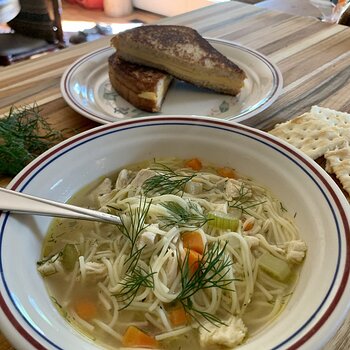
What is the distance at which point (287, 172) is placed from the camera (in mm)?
1403

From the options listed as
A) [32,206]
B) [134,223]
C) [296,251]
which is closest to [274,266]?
[296,251]

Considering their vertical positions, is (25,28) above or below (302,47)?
below

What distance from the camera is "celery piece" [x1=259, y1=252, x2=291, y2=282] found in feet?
4.04

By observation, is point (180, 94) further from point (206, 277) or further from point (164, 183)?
point (206, 277)

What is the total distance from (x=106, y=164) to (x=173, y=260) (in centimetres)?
49

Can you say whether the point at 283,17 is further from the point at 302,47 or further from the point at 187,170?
the point at 187,170

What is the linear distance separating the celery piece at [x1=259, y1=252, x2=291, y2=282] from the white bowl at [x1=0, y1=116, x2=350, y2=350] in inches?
2.5

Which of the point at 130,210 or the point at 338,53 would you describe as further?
the point at 338,53

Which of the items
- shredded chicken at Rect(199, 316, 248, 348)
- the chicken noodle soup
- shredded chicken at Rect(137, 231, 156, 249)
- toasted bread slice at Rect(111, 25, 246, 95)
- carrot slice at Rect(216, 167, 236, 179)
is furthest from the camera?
toasted bread slice at Rect(111, 25, 246, 95)

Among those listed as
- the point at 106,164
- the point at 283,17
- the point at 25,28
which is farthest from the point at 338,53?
the point at 25,28

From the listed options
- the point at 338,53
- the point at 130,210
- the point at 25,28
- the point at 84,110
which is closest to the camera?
the point at 130,210

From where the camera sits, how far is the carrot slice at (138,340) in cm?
110

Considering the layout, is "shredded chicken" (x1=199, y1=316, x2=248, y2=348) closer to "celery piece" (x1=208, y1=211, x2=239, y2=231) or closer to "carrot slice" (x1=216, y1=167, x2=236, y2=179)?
"celery piece" (x1=208, y1=211, x2=239, y2=231)

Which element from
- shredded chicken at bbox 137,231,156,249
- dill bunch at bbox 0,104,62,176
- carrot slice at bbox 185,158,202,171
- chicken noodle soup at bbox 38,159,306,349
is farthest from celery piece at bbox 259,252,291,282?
dill bunch at bbox 0,104,62,176
